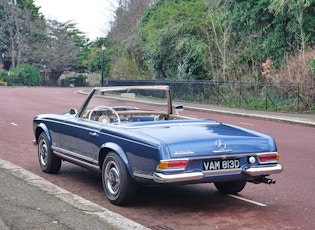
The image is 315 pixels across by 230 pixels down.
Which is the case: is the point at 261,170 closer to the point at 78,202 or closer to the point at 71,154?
the point at 78,202

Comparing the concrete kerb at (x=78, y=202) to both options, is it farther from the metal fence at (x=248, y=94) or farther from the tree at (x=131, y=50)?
the tree at (x=131, y=50)

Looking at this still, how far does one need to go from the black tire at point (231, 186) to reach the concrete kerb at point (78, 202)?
195 centimetres

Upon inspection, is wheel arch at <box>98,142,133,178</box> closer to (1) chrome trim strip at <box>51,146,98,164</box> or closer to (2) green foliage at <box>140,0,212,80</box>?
(1) chrome trim strip at <box>51,146,98,164</box>

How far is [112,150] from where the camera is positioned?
Result: 735cm

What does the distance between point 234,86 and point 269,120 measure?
7371 millimetres

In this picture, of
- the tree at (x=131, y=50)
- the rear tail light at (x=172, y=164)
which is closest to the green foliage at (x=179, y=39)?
the tree at (x=131, y=50)

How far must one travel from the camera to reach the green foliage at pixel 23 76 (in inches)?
3142

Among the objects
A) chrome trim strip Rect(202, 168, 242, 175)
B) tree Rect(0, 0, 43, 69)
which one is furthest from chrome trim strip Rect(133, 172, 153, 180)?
tree Rect(0, 0, 43, 69)

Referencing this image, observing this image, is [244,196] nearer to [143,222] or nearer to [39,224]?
[143,222]

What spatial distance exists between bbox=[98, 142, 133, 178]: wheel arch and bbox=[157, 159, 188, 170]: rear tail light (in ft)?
1.83

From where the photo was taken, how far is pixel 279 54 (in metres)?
28.2

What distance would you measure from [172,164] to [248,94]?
23262 mm

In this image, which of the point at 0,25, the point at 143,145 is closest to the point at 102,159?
the point at 143,145

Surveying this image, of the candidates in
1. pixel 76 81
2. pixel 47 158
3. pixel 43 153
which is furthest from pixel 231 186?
pixel 76 81
